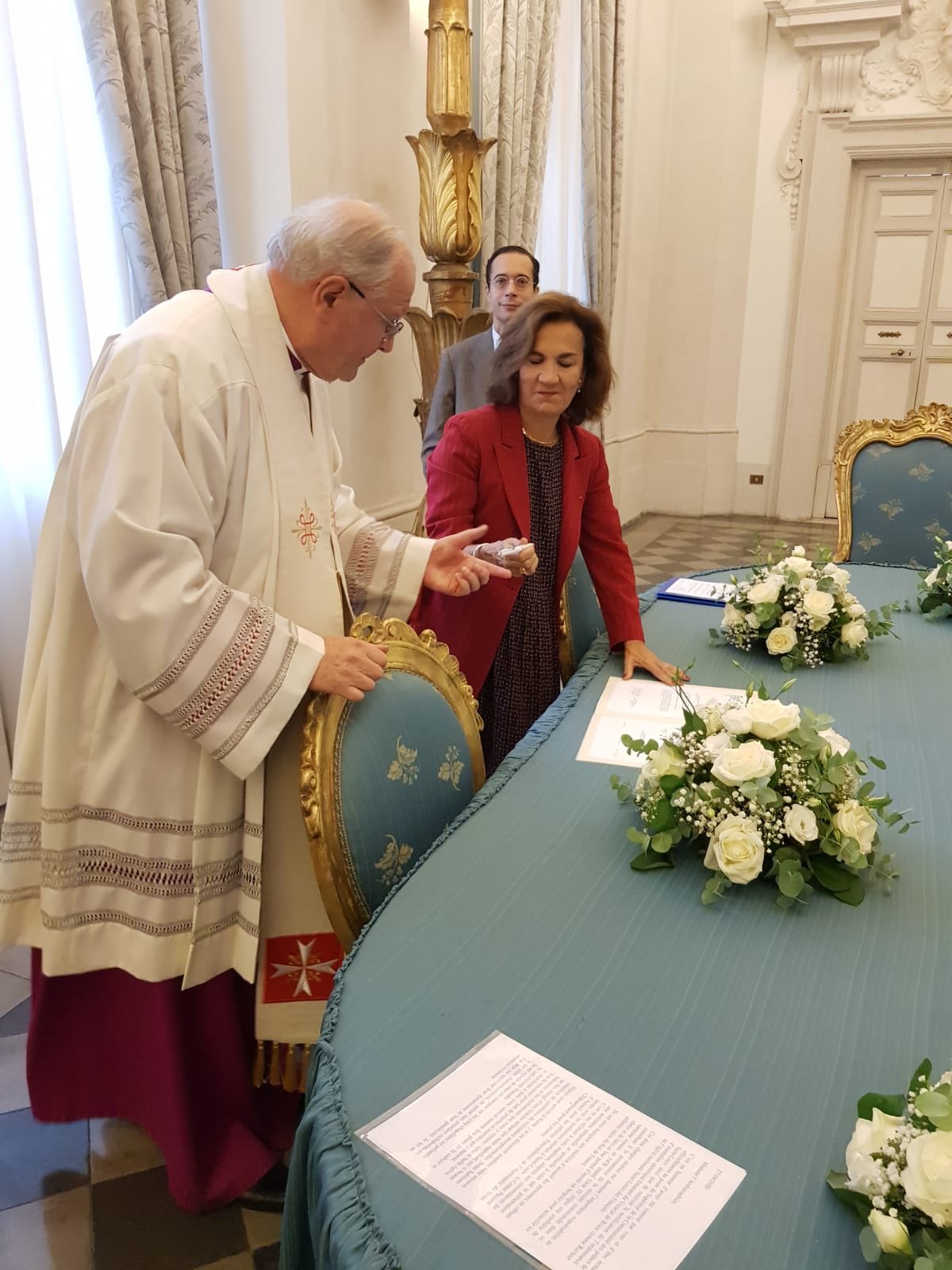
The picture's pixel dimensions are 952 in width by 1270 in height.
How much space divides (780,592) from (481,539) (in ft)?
2.25

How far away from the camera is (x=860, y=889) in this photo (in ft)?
3.91

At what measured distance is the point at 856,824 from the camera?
1179mm

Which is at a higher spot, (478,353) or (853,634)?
(478,353)

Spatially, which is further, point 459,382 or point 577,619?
point 459,382

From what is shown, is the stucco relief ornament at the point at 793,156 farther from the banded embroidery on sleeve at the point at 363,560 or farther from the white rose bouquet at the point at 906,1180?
the white rose bouquet at the point at 906,1180

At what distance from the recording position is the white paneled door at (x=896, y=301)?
7.05m

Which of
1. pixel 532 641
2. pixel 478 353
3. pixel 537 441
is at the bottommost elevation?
pixel 532 641

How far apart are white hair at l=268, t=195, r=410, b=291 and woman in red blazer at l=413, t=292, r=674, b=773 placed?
0.67 m

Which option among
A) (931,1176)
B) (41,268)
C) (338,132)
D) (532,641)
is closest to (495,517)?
(532,641)

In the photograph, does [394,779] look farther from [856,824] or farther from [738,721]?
[856,824]

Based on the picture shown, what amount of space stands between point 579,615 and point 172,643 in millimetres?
1242

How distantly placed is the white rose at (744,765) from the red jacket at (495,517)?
0.89m

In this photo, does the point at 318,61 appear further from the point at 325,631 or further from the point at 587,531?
the point at 325,631

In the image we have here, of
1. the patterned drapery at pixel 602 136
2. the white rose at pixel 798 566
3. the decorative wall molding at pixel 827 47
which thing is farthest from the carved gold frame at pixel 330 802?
the decorative wall molding at pixel 827 47
